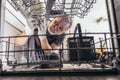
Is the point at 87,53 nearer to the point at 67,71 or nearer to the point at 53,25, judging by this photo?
the point at 53,25

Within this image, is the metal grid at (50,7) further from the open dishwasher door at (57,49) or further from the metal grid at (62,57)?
the metal grid at (62,57)

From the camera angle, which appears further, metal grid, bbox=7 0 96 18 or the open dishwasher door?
metal grid, bbox=7 0 96 18

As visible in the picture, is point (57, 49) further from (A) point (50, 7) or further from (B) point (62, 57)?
(A) point (50, 7)

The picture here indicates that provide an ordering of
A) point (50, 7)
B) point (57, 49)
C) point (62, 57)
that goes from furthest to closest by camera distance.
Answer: point (50, 7) < point (62, 57) < point (57, 49)

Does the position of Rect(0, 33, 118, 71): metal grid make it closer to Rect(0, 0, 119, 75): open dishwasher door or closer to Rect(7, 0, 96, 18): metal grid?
Rect(0, 0, 119, 75): open dishwasher door

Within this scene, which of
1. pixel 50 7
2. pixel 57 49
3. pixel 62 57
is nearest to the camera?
pixel 57 49

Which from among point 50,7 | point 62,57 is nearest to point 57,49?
point 62,57

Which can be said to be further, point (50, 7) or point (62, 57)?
point (50, 7)

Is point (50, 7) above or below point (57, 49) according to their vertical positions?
above

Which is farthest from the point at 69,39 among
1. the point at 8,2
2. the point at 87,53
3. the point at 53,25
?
the point at 8,2

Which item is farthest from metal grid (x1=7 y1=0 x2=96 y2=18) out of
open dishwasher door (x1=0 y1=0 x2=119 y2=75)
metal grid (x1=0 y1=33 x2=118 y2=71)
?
metal grid (x1=0 y1=33 x2=118 y2=71)

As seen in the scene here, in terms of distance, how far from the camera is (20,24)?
5.14 ft

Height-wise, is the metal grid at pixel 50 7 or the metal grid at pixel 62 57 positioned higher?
the metal grid at pixel 50 7

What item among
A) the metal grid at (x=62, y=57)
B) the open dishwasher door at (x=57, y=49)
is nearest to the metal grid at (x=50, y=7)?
the open dishwasher door at (x=57, y=49)
